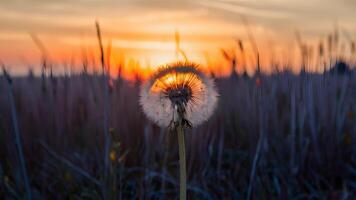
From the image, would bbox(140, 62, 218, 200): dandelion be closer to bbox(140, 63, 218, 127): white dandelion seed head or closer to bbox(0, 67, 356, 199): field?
bbox(140, 63, 218, 127): white dandelion seed head

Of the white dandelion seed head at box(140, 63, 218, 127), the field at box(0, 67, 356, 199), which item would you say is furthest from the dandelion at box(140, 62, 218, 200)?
the field at box(0, 67, 356, 199)

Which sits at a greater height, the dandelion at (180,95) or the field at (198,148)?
the dandelion at (180,95)

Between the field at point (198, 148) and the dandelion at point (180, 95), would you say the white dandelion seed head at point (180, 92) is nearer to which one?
the dandelion at point (180, 95)

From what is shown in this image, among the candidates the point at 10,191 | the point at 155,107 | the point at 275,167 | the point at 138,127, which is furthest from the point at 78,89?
the point at 155,107

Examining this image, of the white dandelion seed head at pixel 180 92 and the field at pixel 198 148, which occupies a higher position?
the white dandelion seed head at pixel 180 92

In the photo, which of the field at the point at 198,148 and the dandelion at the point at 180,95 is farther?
the field at the point at 198,148

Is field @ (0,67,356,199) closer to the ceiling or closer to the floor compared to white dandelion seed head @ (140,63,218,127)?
closer to the floor

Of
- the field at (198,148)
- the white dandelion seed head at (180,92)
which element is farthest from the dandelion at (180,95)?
the field at (198,148)

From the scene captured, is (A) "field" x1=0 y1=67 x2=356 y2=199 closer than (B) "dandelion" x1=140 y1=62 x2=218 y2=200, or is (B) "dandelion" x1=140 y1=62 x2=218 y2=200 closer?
(B) "dandelion" x1=140 y1=62 x2=218 y2=200
